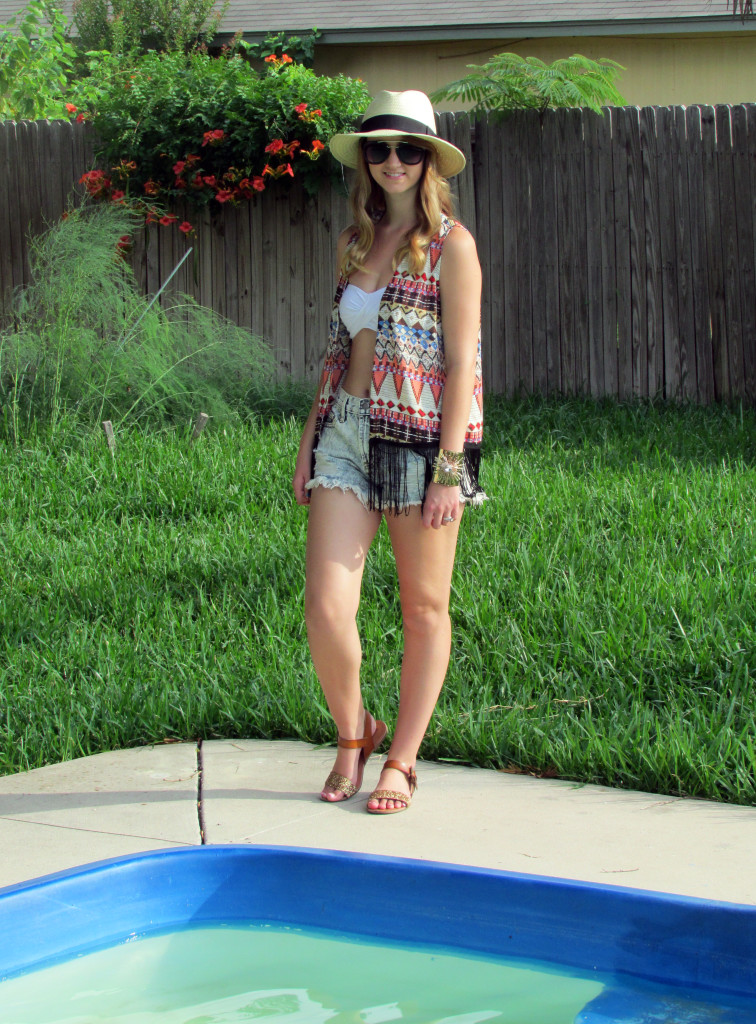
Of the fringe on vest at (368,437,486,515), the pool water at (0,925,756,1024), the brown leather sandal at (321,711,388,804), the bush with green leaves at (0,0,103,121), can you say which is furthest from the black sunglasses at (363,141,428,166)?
the bush with green leaves at (0,0,103,121)

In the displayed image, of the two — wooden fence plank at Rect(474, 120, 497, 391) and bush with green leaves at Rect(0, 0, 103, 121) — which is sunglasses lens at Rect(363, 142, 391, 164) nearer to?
wooden fence plank at Rect(474, 120, 497, 391)

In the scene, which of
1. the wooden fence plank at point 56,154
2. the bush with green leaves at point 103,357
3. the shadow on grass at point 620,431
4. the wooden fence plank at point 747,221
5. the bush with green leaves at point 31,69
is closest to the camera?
the shadow on grass at point 620,431

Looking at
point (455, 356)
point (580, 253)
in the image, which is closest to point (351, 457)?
point (455, 356)

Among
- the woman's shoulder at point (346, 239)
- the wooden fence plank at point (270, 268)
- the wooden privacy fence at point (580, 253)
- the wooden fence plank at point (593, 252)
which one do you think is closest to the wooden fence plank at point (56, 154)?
the wooden privacy fence at point (580, 253)

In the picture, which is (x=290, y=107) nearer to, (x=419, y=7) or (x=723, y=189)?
(x=723, y=189)

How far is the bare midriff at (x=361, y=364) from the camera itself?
301 cm

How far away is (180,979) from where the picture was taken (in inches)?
93.9

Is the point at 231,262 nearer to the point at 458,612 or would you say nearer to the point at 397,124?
the point at 458,612

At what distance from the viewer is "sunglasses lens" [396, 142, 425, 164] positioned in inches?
→ 116

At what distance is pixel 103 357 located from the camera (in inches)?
273

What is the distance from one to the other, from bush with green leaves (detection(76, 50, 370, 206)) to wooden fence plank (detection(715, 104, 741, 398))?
2631mm

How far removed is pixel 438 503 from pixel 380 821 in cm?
85

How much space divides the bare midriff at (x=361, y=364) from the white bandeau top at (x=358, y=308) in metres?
0.02

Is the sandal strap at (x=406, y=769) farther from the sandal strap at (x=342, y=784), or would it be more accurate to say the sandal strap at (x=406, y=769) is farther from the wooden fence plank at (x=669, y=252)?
the wooden fence plank at (x=669, y=252)
